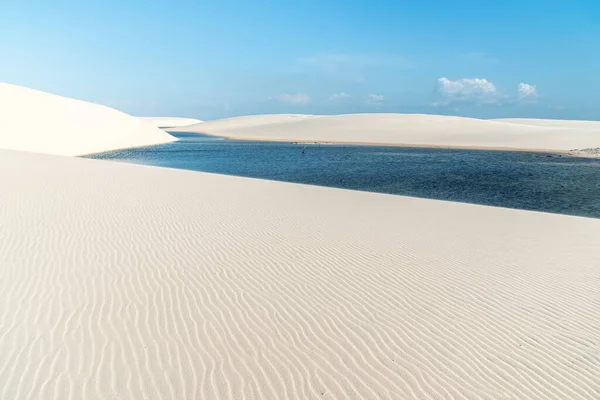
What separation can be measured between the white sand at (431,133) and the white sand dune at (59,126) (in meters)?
24.7

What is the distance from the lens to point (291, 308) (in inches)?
220

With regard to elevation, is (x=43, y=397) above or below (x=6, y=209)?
below

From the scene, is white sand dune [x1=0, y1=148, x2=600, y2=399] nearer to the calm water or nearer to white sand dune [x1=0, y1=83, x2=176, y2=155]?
the calm water

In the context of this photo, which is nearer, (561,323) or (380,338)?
(380,338)

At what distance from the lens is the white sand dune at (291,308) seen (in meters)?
4.09

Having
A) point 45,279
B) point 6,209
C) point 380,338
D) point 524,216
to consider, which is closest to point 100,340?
point 45,279

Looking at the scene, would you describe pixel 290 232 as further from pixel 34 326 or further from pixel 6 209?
pixel 6 209

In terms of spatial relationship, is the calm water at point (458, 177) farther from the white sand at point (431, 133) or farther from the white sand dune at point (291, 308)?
the white sand at point (431, 133)

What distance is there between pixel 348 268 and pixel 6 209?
345 inches

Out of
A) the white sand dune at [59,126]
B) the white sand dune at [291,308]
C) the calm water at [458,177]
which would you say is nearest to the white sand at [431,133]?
the calm water at [458,177]

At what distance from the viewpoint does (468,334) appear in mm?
5012

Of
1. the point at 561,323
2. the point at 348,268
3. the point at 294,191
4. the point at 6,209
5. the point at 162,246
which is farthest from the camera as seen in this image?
the point at 294,191

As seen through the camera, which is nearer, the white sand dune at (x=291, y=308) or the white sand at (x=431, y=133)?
the white sand dune at (x=291, y=308)

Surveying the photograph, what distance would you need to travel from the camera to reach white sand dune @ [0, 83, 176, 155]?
36219 mm
